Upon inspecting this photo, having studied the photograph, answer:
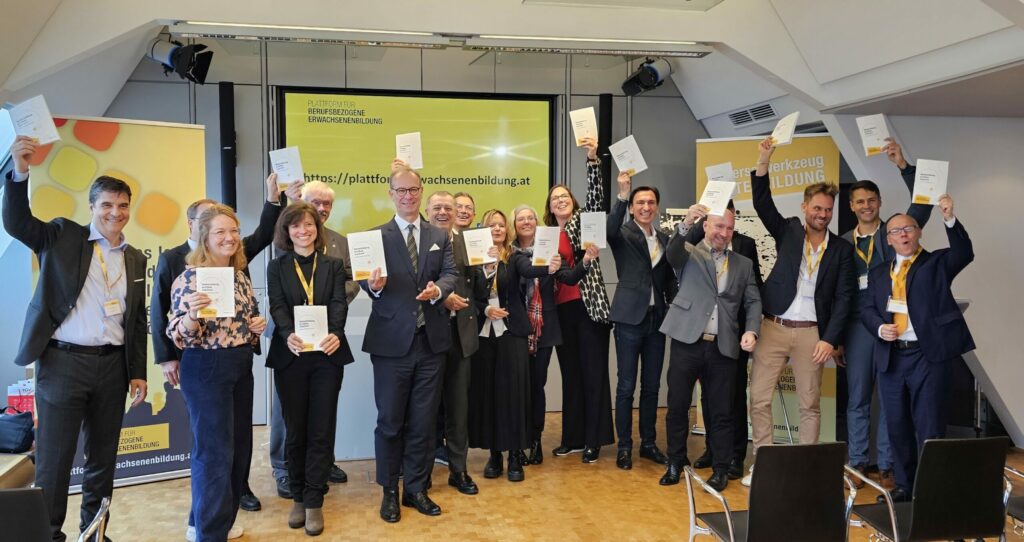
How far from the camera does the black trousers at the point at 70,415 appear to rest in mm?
3500

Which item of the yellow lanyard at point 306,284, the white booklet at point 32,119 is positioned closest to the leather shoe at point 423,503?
the yellow lanyard at point 306,284

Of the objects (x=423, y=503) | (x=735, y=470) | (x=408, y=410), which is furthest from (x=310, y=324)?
(x=735, y=470)

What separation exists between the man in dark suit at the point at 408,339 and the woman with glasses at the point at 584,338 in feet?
3.47

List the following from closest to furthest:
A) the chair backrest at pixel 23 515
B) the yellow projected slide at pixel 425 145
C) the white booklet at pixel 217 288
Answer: the chair backrest at pixel 23 515 → the white booklet at pixel 217 288 → the yellow projected slide at pixel 425 145

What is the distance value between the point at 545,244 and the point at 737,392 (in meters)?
1.69

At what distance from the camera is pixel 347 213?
7.03m

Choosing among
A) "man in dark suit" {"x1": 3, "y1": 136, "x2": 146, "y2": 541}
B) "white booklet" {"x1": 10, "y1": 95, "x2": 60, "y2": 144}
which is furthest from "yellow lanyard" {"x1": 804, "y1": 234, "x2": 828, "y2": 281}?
"white booklet" {"x1": 10, "y1": 95, "x2": 60, "y2": 144}

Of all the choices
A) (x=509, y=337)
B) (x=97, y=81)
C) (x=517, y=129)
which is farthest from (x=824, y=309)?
(x=97, y=81)

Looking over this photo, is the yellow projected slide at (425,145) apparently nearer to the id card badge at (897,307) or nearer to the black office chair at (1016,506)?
the id card badge at (897,307)

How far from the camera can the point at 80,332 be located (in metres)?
3.55

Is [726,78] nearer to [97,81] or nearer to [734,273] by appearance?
[734,273]

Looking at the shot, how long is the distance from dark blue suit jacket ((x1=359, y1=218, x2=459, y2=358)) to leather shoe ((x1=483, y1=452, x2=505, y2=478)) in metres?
1.14

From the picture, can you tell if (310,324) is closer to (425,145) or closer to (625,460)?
(625,460)

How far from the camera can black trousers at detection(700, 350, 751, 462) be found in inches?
200
